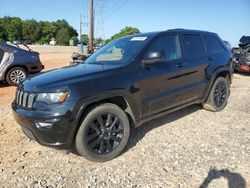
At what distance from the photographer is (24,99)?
349cm

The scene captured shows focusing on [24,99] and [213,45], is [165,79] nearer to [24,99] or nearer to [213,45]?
[213,45]

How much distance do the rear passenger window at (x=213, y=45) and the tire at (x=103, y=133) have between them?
9.01ft

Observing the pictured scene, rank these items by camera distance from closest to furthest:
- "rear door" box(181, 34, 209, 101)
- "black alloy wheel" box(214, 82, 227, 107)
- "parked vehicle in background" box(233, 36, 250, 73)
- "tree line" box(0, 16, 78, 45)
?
1. "rear door" box(181, 34, 209, 101)
2. "black alloy wheel" box(214, 82, 227, 107)
3. "parked vehicle in background" box(233, 36, 250, 73)
4. "tree line" box(0, 16, 78, 45)

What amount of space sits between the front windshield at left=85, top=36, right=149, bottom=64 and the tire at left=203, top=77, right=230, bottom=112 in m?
2.16

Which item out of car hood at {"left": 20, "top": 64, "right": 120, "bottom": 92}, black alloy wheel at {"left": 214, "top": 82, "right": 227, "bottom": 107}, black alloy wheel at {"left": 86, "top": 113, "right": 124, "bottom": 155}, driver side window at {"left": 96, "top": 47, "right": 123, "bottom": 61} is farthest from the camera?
black alloy wheel at {"left": 214, "top": 82, "right": 227, "bottom": 107}

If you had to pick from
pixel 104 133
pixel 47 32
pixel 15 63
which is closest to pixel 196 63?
pixel 104 133

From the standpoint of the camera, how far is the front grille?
3.37 metres

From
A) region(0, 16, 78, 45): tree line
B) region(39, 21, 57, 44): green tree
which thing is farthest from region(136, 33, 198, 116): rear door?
region(39, 21, 57, 44): green tree

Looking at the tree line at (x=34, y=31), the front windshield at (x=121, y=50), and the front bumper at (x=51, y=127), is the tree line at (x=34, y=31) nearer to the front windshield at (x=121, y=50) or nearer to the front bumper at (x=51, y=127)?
the front windshield at (x=121, y=50)

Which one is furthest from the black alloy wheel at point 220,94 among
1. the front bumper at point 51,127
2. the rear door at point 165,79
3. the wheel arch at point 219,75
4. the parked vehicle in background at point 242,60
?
the parked vehicle in background at point 242,60

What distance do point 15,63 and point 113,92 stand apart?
628cm

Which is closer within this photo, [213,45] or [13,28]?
[213,45]

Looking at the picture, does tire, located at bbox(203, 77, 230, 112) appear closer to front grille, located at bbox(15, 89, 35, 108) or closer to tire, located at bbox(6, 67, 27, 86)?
front grille, located at bbox(15, 89, 35, 108)

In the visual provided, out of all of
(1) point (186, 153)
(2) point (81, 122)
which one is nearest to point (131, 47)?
(2) point (81, 122)
